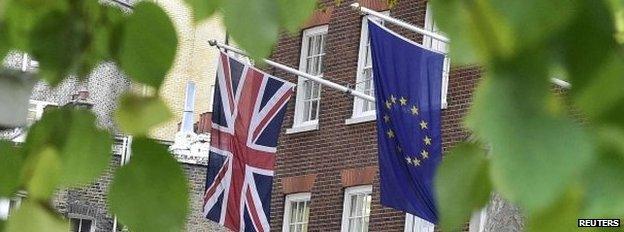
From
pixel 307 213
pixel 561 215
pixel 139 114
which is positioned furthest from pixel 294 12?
pixel 307 213

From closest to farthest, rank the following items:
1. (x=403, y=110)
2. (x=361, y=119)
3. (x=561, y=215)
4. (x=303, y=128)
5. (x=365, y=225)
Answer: (x=561, y=215) < (x=403, y=110) < (x=365, y=225) < (x=361, y=119) < (x=303, y=128)

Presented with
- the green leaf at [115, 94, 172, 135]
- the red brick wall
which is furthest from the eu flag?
the green leaf at [115, 94, 172, 135]

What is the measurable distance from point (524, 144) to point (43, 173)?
68 centimetres

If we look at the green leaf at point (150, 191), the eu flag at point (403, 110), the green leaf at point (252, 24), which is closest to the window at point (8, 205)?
the green leaf at point (150, 191)

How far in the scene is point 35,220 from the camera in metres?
2.15

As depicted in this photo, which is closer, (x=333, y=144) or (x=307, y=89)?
(x=333, y=144)

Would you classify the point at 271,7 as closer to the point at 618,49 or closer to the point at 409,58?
the point at 618,49

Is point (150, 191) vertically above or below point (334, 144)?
below

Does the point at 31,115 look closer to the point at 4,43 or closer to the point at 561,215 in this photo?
the point at 4,43

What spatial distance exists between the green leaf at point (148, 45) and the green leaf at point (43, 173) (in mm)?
148

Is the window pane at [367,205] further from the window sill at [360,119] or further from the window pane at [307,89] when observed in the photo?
the window pane at [307,89]

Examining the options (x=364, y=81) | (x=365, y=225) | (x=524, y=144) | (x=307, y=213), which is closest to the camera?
(x=524, y=144)

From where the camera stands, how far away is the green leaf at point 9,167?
7.75 feet

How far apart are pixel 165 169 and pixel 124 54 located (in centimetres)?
17
